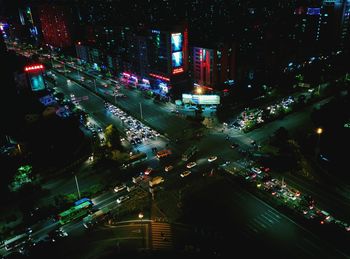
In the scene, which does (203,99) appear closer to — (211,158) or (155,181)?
(211,158)

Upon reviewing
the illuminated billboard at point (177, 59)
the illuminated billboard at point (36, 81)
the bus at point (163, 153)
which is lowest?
the bus at point (163, 153)

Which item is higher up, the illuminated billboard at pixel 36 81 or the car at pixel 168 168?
the illuminated billboard at pixel 36 81

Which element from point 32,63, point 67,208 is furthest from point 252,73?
point 67,208

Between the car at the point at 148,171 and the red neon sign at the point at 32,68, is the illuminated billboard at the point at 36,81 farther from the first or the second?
the car at the point at 148,171

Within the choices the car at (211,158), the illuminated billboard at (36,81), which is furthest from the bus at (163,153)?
the illuminated billboard at (36,81)

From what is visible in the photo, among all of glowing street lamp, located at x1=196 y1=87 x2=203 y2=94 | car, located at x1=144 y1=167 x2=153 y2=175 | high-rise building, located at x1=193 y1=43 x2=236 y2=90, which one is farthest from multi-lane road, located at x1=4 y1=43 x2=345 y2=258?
high-rise building, located at x1=193 y1=43 x2=236 y2=90

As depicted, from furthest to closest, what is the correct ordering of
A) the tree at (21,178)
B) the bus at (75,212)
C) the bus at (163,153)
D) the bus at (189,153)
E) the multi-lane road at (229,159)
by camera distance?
the bus at (163,153) → the bus at (189,153) → the tree at (21,178) → the bus at (75,212) → the multi-lane road at (229,159)

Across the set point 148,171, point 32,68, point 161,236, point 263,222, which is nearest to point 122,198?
point 148,171
